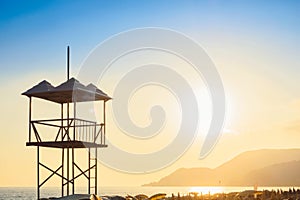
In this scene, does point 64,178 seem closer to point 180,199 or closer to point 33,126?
point 33,126

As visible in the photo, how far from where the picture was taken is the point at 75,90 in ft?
79.9

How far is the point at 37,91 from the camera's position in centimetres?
2512

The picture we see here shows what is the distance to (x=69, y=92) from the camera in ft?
80.6

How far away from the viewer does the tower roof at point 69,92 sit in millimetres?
24500

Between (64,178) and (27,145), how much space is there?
2562 mm

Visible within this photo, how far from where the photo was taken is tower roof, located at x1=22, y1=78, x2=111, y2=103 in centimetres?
2450

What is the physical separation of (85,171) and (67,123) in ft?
12.4

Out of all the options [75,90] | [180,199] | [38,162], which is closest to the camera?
[180,199]

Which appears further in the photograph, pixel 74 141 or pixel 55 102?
pixel 55 102

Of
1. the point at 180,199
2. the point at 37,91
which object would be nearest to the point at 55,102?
the point at 37,91

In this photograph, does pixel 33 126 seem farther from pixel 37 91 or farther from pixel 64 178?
Answer: pixel 64 178

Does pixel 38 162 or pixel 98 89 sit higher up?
pixel 98 89

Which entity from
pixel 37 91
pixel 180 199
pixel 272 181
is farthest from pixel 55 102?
pixel 272 181

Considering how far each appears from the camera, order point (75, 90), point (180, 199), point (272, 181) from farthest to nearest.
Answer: point (272, 181) → point (75, 90) → point (180, 199)
